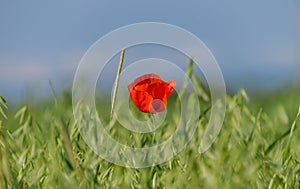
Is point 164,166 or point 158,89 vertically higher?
point 158,89

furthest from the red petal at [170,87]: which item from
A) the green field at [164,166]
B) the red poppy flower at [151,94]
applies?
the green field at [164,166]

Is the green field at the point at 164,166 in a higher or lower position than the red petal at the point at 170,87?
lower

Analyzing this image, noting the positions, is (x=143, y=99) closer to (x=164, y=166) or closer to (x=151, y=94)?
(x=151, y=94)

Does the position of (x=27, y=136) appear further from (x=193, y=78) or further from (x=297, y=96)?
(x=297, y=96)

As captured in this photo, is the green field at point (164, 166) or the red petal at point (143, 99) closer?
the green field at point (164, 166)

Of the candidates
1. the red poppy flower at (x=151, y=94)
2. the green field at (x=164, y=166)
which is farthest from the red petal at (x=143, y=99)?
the green field at (x=164, y=166)

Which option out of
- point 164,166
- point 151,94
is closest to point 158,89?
point 151,94

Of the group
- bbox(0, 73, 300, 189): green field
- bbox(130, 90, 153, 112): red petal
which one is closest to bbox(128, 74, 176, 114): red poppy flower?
bbox(130, 90, 153, 112): red petal

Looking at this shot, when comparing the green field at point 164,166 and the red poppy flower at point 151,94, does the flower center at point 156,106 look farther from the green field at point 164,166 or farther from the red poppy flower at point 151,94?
the green field at point 164,166

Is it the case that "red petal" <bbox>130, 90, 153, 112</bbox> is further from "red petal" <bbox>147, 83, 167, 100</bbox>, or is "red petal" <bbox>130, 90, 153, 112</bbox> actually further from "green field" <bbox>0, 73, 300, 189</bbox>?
"green field" <bbox>0, 73, 300, 189</bbox>

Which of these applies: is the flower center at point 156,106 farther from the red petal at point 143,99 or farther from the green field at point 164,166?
the green field at point 164,166
